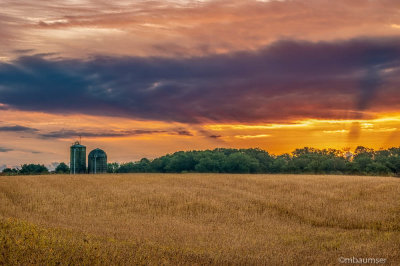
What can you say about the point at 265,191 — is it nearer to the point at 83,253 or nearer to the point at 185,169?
the point at 83,253

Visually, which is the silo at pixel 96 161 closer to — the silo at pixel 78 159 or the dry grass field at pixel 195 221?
the silo at pixel 78 159

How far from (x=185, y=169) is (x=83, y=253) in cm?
6614

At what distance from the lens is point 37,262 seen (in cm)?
1420

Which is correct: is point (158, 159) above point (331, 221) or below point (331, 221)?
above

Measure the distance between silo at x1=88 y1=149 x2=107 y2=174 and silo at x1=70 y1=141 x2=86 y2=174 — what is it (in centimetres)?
106

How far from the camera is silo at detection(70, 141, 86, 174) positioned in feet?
213

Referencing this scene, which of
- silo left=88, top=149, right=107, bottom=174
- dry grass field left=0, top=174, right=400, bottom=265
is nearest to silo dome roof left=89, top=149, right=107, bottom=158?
silo left=88, top=149, right=107, bottom=174

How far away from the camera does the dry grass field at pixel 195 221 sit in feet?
55.8

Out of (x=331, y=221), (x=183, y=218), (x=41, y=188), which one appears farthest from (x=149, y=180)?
(x=331, y=221)

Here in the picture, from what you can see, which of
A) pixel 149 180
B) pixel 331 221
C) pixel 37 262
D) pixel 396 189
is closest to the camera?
pixel 37 262

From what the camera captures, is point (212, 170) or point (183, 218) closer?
point (183, 218)

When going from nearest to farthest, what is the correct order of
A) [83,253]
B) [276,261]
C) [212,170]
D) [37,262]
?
[37,262]
[83,253]
[276,261]
[212,170]

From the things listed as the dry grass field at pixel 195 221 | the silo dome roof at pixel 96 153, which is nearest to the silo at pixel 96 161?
the silo dome roof at pixel 96 153

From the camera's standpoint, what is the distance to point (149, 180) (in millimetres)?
49000
